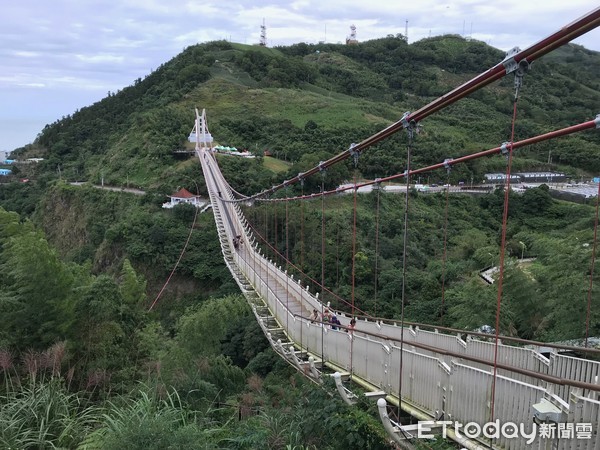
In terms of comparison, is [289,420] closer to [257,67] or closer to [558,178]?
[558,178]

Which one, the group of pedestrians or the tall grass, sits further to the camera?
the group of pedestrians

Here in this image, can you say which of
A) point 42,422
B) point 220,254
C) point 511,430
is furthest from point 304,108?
point 511,430

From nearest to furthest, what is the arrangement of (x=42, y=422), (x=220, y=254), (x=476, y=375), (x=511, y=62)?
(x=511, y=62) < (x=476, y=375) < (x=42, y=422) < (x=220, y=254)

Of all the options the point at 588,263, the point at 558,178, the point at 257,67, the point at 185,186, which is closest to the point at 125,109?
the point at 257,67

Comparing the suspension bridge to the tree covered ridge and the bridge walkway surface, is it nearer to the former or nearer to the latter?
the bridge walkway surface

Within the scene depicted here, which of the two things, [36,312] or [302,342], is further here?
[36,312]

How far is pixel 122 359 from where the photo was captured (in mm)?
8328

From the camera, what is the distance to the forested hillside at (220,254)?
5.08 meters

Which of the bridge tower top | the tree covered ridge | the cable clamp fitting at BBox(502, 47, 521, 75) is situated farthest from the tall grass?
the bridge tower top

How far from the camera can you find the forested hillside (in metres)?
5.08

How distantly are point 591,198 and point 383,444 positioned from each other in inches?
944

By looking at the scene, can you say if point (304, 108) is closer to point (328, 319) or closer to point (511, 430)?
point (328, 319)

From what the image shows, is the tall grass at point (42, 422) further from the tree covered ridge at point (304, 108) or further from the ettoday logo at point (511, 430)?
the tree covered ridge at point (304, 108)

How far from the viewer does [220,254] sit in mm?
21047
